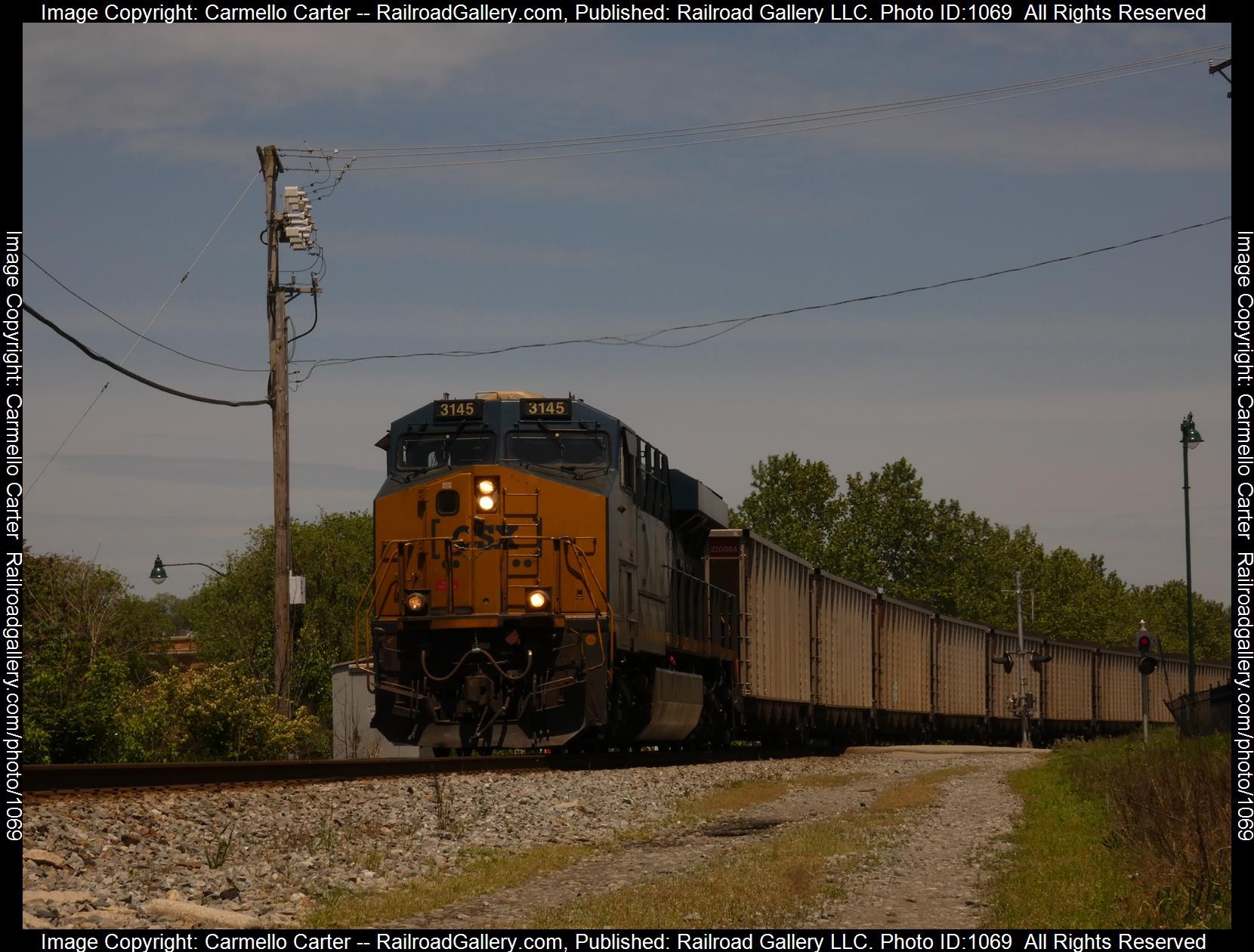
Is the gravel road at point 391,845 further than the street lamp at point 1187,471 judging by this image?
No

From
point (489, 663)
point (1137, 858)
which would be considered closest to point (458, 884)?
point (1137, 858)

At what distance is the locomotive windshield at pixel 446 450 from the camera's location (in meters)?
17.8

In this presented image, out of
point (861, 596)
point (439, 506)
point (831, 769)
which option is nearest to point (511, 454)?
point (439, 506)

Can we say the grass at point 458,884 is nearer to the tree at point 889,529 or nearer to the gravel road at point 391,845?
the gravel road at point 391,845

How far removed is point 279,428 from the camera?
931 inches

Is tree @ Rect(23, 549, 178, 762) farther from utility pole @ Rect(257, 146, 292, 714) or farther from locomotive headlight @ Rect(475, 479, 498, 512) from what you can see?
locomotive headlight @ Rect(475, 479, 498, 512)

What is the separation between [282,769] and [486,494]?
4.56 metres

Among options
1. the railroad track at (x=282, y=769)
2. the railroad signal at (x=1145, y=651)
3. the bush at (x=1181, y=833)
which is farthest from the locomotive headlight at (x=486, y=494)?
the railroad signal at (x=1145, y=651)

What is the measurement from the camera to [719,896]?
8273 millimetres

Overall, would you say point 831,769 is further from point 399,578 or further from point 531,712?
point 399,578

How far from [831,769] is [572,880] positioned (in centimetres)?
1395

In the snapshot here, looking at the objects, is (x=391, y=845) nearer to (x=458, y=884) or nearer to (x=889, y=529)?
(x=458, y=884)

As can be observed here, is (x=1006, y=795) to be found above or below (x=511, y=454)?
below

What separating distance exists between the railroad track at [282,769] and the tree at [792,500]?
62160mm
